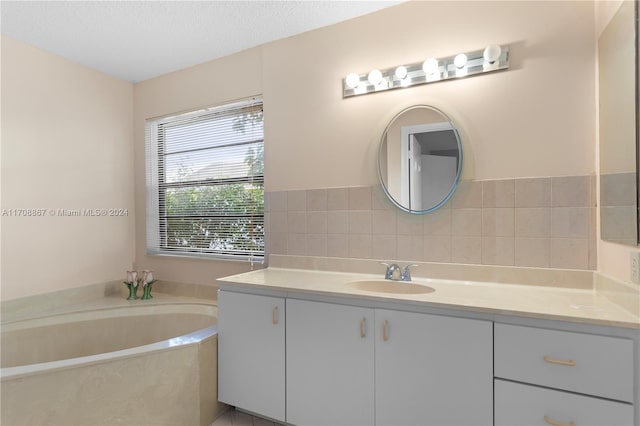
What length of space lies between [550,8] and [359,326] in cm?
182

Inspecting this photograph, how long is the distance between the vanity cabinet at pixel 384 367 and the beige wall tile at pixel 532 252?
0.58m

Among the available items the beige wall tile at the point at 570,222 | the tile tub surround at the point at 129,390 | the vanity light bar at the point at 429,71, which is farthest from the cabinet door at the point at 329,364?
the vanity light bar at the point at 429,71

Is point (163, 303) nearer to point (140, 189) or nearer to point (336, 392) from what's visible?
point (140, 189)

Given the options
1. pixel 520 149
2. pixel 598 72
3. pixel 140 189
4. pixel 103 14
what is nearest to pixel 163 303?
pixel 140 189

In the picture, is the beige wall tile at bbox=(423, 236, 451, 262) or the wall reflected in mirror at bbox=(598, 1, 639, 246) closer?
the wall reflected in mirror at bbox=(598, 1, 639, 246)

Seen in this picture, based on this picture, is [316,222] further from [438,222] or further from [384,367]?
[384,367]

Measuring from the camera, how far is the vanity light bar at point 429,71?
1838 millimetres

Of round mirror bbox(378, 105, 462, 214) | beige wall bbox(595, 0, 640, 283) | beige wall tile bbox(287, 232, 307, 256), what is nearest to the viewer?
beige wall bbox(595, 0, 640, 283)

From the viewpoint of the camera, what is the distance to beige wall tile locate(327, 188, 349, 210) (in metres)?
2.27

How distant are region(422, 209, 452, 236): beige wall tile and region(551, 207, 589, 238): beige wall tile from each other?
1.62 ft

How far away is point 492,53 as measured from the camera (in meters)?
1.82

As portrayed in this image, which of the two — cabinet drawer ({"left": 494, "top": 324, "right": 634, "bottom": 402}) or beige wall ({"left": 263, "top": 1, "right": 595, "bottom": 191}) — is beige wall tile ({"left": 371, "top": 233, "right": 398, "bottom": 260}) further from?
cabinet drawer ({"left": 494, "top": 324, "right": 634, "bottom": 402})

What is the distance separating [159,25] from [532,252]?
8.63 ft

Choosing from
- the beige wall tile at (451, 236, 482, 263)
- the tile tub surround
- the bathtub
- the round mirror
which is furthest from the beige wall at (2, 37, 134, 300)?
the beige wall tile at (451, 236, 482, 263)
